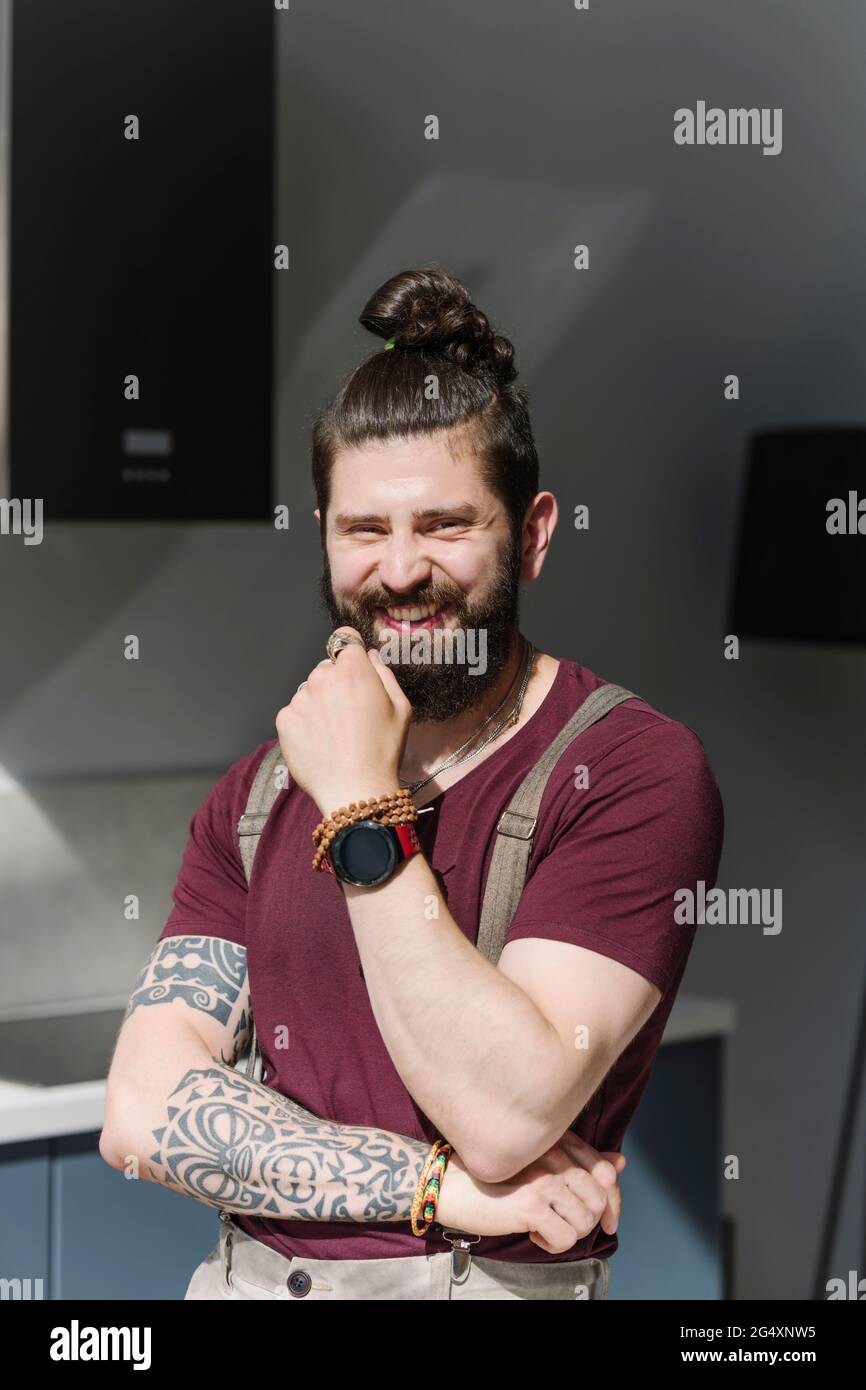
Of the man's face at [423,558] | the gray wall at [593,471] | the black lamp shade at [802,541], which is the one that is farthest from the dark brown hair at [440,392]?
the black lamp shade at [802,541]

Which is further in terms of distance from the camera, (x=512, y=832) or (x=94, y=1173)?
(x=94, y=1173)

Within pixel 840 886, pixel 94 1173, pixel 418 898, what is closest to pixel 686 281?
pixel 840 886

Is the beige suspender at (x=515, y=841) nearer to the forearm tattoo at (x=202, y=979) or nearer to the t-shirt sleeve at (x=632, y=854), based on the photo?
the t-shirt sleeve at (x=632, y=854)

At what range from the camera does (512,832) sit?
1.49 metres

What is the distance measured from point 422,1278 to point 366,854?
1.23 ft

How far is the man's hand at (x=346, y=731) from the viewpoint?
1483mm

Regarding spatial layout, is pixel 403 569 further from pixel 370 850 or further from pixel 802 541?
pixel 802 541

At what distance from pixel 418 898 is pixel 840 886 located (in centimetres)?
241

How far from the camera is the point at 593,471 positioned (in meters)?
3.38

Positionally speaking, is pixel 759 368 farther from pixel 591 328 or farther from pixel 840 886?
pixel 840 886

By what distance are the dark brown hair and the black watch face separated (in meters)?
0.33

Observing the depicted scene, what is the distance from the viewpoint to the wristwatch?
1.42 meters
